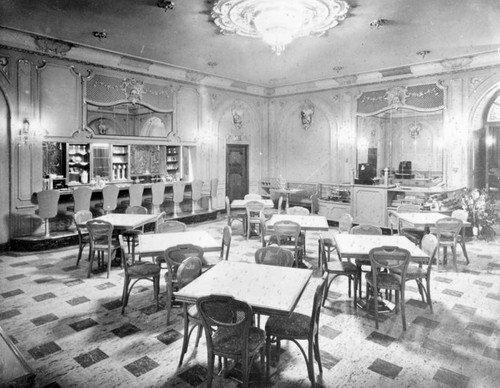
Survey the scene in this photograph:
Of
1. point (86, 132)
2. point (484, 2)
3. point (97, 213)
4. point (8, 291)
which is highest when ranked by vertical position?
point (484, 2)

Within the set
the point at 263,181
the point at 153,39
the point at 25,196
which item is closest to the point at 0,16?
the point at 153,39

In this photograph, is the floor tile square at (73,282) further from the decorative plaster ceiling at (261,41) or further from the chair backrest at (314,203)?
the chair backrest at (314,203)

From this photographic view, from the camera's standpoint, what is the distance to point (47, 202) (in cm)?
740

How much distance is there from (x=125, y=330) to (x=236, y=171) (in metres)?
8.77

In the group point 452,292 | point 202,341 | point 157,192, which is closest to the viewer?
point 202,341

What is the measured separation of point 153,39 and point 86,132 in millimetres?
2664

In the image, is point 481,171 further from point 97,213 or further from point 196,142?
point 97,213

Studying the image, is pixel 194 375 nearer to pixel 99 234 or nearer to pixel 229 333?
pixel 229 333

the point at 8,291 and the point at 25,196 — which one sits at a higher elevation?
the point at 25,196

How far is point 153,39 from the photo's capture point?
7625 millimetres

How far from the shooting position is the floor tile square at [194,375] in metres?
3.25

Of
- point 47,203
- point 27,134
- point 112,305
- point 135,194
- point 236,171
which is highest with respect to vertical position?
point 27,134

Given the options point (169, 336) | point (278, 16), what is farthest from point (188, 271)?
point (278, 16)

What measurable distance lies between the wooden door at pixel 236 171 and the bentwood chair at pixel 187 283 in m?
8.63
